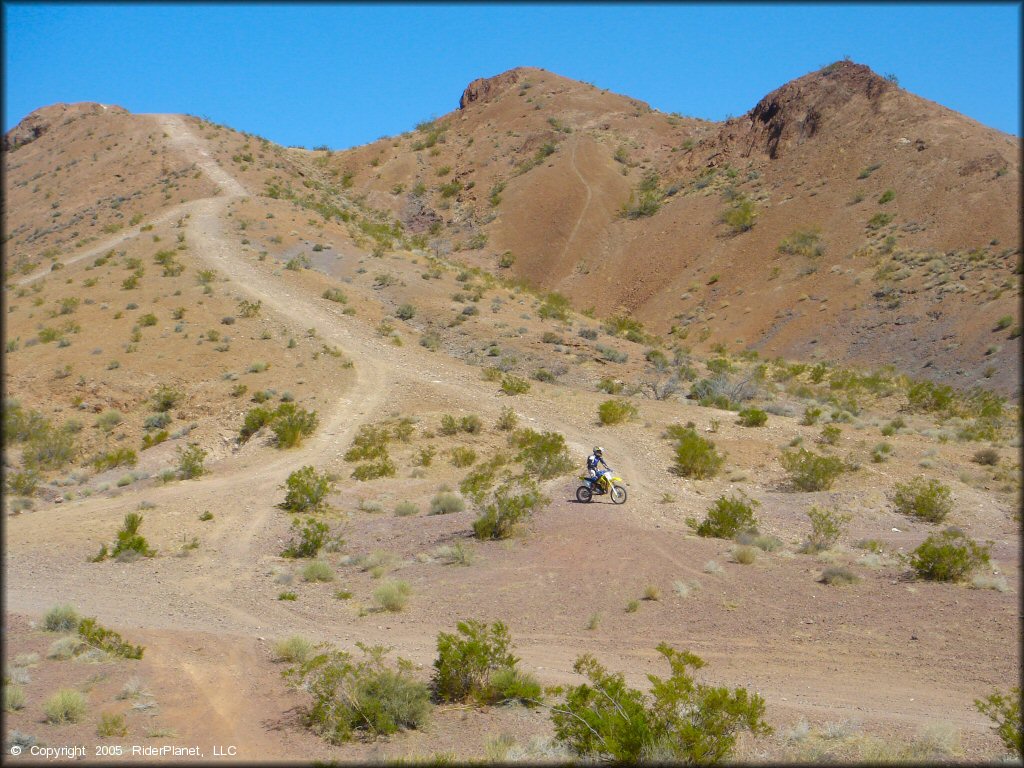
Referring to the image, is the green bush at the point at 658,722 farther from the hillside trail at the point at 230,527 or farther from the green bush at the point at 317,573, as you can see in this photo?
the green bush at the point at 317,573

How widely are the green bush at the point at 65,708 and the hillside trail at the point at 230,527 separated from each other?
109 cm

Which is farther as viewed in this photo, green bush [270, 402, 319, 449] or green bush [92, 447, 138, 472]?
green bush [270, 402, 319, 449]

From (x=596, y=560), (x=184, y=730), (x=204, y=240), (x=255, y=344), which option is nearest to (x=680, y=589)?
(x=596, y=560)

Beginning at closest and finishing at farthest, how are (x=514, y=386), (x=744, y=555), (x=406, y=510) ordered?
(x=744, y=555) → (x=406, y=510) → (x=514, y=386)

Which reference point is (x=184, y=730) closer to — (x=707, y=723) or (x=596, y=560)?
(x=707, y=723)

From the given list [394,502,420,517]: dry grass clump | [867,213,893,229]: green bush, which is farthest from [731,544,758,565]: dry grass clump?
[867,213,893,229]: green bush

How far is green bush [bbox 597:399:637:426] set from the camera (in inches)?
872

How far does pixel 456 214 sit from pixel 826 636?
57.0m

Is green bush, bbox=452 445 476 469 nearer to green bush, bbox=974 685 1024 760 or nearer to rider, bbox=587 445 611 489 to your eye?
rider, bbox=587 445 611 489

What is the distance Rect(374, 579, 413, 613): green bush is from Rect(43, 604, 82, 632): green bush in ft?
13.1

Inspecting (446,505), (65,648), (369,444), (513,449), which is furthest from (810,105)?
(65,648)

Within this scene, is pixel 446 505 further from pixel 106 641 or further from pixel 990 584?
pixel 990 584

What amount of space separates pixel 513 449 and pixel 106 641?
12523mm

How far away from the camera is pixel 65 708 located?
6926mm
